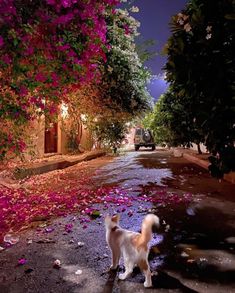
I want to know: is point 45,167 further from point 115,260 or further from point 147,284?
point 147,284

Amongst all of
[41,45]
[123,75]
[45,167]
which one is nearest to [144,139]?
[123,75]

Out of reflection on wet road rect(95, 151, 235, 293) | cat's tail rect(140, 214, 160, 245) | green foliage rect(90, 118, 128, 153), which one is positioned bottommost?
reflection on wet road rect(95, 151, 235, 293)

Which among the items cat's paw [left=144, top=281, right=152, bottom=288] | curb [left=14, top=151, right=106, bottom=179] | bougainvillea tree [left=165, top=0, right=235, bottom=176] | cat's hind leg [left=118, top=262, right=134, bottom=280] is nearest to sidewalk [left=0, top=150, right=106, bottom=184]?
curb [left=14, top=151, right=106, bottom=179]

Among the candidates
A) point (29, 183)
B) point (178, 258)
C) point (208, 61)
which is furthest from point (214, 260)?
point (29, 183)

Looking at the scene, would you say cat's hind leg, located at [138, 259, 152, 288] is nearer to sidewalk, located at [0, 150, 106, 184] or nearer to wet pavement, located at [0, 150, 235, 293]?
wet pavement, located at [0, 150, 235, 293]

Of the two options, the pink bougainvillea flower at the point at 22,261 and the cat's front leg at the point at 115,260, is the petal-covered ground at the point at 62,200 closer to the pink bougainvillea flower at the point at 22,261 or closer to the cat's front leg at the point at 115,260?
the pink bougainvillea flower at the point at 22,261

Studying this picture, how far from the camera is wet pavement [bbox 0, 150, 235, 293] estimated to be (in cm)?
352

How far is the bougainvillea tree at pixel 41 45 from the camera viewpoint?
17.4 feet

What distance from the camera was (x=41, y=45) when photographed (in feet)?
19.6

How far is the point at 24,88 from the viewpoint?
5.73 m

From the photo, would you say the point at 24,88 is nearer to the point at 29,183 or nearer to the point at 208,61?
the point at 208,61

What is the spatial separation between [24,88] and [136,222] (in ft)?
10.1

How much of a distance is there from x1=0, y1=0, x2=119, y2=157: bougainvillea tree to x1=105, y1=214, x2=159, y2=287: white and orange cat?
9.19ft

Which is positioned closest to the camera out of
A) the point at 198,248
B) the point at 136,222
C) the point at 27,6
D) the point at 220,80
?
the point at 198,248
